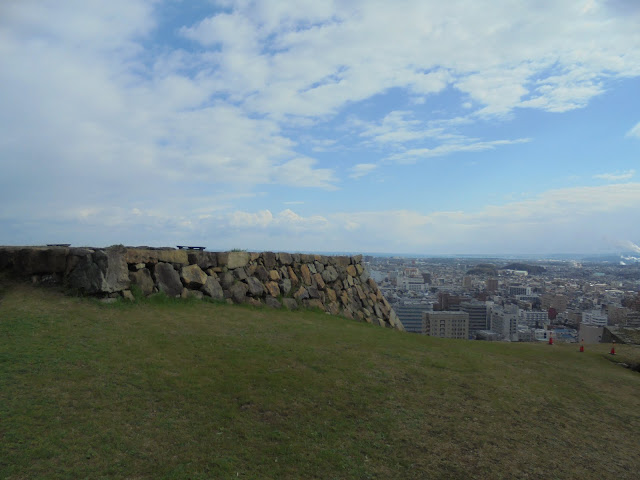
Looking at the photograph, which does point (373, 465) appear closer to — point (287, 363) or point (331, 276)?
point (287, 363)

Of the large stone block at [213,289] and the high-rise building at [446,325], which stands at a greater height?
the large stone block at [213,289]

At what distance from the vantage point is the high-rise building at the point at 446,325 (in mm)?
23031

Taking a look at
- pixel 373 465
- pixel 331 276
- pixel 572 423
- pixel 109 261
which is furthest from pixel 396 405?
pixel 331 276

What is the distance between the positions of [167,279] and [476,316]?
22375mm

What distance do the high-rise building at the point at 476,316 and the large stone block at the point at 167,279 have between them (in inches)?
745

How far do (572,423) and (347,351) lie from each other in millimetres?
4384

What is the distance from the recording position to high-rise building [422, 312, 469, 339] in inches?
907

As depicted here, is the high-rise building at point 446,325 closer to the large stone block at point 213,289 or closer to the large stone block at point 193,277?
the large stone block at point 213,289

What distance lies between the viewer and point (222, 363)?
757cm

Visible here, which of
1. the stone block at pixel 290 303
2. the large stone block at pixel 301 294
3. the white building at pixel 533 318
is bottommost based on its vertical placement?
the white building at pixel 533 318

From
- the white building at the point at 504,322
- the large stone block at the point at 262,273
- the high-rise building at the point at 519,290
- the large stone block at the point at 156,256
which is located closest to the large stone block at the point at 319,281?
the large stone block at the point at 262,273

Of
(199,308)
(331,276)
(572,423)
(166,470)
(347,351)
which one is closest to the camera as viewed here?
(166,470)

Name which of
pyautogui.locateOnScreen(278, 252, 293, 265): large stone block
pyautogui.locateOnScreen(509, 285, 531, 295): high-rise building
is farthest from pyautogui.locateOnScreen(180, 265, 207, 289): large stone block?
pyautogui.locateOnScreen(509, 285, 531, 295): high-rise building

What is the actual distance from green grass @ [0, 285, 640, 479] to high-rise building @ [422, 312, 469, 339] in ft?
41.5
